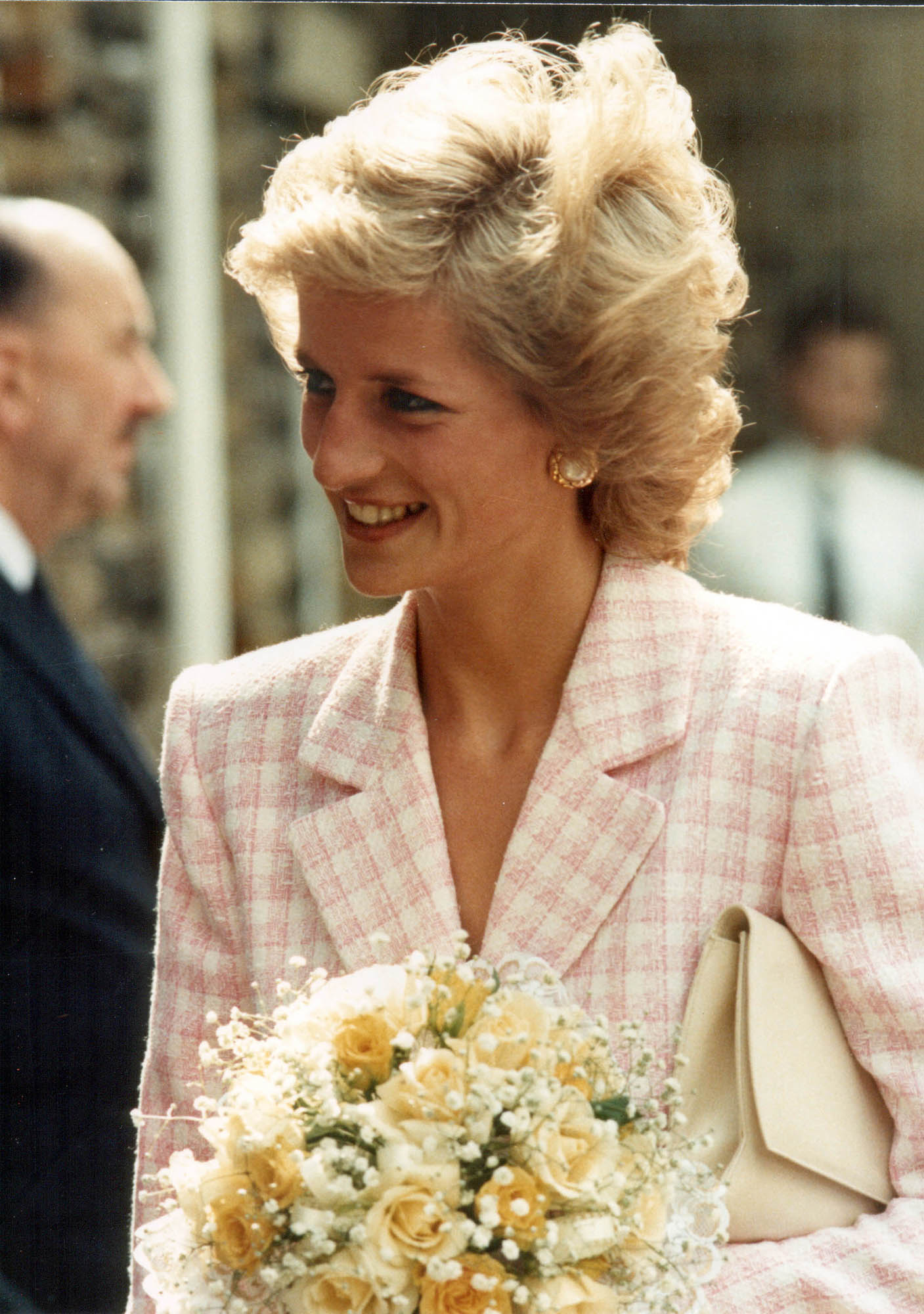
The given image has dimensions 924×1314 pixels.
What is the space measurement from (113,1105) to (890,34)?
270 centimetres

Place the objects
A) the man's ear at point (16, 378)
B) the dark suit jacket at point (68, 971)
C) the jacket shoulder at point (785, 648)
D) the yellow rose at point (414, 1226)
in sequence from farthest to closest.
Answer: the man's ear at point (16, 378), the dark suit jacket at point (68, 971), the jacket shoulder at point (785, 648), the yellow rose at point (414, 1226)

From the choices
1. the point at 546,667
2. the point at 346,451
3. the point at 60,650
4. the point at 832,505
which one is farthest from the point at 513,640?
the point at 832,505

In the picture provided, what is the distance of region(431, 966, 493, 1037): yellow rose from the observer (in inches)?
56.2

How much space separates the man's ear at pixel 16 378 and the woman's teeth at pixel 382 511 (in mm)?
1610

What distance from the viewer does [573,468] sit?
6.17 ft

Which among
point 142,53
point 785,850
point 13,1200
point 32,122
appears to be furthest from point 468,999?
point 142,53

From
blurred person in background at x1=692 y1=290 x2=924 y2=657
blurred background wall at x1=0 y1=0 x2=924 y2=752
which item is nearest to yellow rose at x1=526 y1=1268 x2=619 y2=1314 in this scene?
blurred person in background at x1=692 y1=290 x2=924 y2=657

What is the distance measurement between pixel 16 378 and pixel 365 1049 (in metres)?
2.14

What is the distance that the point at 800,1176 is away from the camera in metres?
1.66

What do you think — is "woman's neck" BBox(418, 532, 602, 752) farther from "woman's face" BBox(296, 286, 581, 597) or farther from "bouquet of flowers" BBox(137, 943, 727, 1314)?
"bouquet of flowers" BBox(137, 943, 727, 1314)

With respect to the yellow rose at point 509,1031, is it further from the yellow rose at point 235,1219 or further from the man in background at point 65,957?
the man in background at point 65,957

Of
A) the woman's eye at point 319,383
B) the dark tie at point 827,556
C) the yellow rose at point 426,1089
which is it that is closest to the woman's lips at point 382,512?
the woman's eye at point 319,383

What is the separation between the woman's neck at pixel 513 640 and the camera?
6.22 feet

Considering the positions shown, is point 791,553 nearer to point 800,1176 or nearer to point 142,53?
point 142,53
